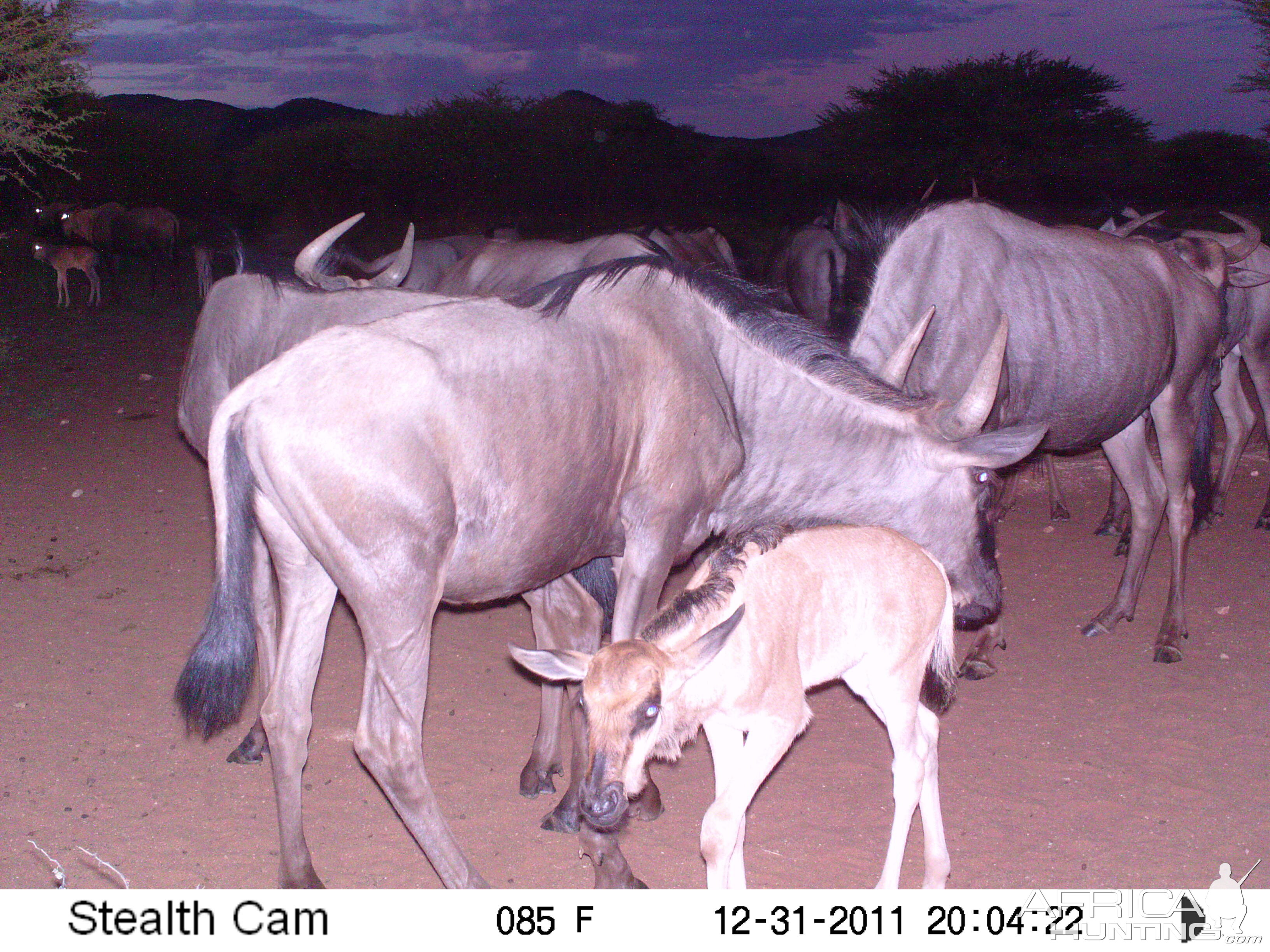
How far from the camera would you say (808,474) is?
4195 millimetres

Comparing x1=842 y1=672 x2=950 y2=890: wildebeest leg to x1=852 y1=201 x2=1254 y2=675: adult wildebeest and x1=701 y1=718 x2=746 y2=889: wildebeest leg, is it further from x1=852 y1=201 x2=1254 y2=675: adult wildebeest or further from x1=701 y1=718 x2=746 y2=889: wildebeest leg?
x1=852 y1=201 x2=1254 y2=675: adult wildebeest

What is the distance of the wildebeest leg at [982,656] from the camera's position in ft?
16.9

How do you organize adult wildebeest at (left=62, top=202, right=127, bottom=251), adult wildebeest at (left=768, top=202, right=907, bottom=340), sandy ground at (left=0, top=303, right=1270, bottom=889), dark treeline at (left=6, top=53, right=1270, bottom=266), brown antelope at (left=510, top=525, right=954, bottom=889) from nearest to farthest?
brown antelope at (left=510, top=525, right=954, bottom=889), sandy ground at (left=0, top=303, right=1270, bottom=889), adult wildebeest at (left=768, top=202, right=907, bottom=340), adult wildebeest at (left=62, top=202, right=127, bottom=251), dark treeline at (left=6, top=53, right=1270, bottom=266)

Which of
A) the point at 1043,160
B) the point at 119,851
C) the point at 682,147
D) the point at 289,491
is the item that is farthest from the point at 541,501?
the point at 682,147

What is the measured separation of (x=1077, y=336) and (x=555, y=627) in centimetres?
307

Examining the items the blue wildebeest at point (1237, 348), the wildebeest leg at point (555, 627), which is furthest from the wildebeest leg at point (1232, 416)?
the wildebeest leg at point (555, 627)

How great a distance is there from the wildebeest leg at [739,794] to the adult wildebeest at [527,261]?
13.8ft

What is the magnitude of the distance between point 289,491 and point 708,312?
1.78 metres

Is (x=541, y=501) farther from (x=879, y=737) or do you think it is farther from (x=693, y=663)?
(x=879, y=737)

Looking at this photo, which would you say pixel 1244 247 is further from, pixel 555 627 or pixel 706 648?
pixel 706 648

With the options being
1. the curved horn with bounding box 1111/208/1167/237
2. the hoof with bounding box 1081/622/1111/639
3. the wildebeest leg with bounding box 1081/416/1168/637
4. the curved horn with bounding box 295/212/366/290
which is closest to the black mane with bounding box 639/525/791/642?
the curved horn with bounding box 295/212/366/290

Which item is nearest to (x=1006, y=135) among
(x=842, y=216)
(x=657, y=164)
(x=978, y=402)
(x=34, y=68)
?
(x=657, y=164)

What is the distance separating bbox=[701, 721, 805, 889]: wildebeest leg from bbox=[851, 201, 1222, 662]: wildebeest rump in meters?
2.05

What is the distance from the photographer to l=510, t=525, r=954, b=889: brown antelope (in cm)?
271
